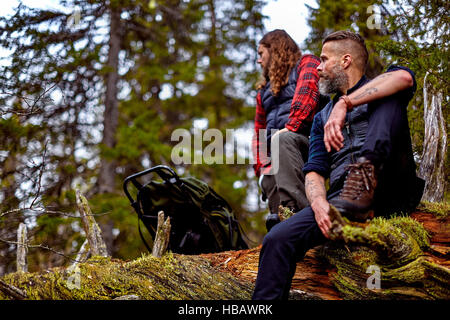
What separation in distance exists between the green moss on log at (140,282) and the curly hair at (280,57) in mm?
2335

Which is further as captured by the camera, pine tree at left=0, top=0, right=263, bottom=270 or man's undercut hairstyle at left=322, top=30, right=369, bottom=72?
pine tree at left=0, top=0, right=263, bottom=270

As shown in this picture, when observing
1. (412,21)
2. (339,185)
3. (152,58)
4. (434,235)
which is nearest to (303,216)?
(339,185)

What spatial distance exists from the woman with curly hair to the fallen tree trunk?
2.39 feet

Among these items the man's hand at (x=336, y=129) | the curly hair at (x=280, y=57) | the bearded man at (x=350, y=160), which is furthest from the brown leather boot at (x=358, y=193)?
the curly hair at (x=280, y=57)

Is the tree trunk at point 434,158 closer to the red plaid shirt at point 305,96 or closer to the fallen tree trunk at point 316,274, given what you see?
the fallen tree trunk at point 316,274

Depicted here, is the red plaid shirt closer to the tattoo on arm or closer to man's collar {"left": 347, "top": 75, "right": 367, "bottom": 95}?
man's collar {"left": 347, "top": 75, "right": 367, "bottom": 95}

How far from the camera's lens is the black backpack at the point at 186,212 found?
4848 mm

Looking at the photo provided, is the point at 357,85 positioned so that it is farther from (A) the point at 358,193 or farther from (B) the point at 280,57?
(B) the point at 280,57

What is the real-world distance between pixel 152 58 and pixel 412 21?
31.4ft

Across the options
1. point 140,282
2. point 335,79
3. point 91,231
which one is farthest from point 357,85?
point 91,231

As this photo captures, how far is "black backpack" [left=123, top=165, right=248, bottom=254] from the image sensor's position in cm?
485

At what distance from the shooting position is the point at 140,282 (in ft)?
11.2

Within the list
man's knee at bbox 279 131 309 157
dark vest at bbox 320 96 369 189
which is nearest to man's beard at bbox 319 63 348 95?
dark vest at bbox 320 96 369 189

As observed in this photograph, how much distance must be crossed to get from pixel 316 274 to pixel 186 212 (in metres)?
1.84
